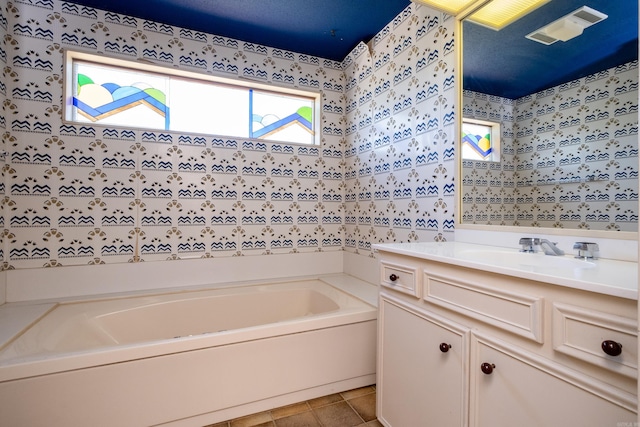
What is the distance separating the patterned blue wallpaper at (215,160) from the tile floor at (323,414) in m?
1.03

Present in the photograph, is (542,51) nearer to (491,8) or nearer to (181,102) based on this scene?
(491,8)

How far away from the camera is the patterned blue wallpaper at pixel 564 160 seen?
1001mm

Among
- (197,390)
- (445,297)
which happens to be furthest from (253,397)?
(445,297)

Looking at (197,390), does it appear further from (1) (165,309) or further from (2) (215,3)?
(2) (215,3)

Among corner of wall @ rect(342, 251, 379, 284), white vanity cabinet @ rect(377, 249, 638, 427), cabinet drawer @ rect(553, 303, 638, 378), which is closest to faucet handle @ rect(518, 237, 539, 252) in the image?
white vanity cabinet @ rect(377, 249, 638, 427)

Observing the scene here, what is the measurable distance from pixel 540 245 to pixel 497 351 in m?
0.56

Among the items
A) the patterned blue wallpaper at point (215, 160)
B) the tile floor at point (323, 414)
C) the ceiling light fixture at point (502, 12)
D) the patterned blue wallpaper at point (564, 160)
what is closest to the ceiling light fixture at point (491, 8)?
the ceiling light fixture at point (502, 12)

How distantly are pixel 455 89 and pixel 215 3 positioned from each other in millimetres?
1653

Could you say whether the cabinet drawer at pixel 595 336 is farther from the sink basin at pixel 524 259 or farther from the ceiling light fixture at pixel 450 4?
the ceiling light fixture at pixel 450 4

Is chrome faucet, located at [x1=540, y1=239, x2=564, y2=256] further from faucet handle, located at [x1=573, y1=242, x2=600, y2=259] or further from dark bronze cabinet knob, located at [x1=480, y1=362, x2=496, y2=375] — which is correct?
dark bronze cabinet knob, located at [x1=480, y1=362, x2=496, y2=375]

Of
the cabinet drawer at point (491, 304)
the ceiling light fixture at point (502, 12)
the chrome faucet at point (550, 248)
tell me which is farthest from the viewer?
the ceiling light fixture at point (502, 12)

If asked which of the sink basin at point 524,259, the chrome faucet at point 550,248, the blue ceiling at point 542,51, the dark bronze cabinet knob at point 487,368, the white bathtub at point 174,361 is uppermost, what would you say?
the blue ceiling at point 542,51

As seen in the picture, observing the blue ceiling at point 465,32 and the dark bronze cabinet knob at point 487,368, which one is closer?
the dark bronze cabinet knob at point 487,368

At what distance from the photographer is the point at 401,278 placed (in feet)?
4.16
